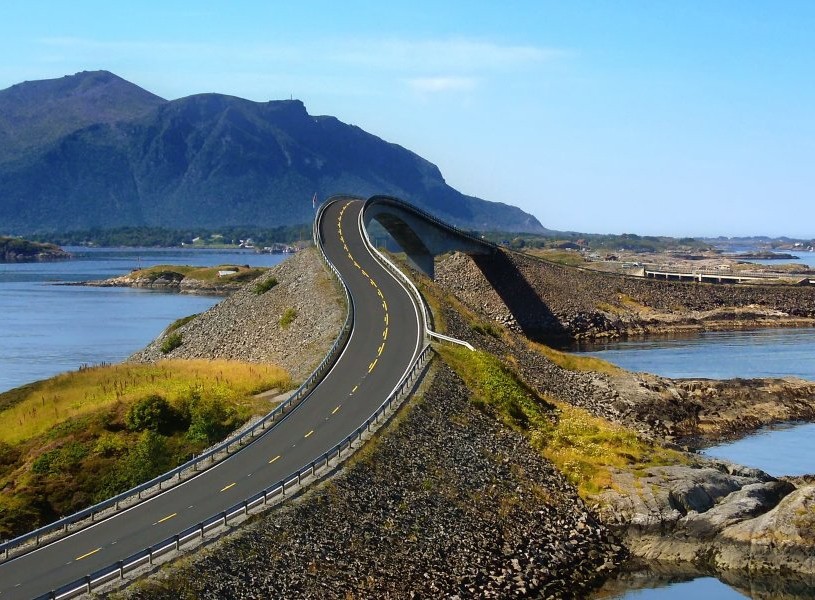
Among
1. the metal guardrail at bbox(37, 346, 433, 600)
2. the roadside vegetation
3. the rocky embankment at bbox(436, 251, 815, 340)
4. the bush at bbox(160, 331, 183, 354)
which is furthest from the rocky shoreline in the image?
the rocky embankment at bbox(436, 251, 815, 340)

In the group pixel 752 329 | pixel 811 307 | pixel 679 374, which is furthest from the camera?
pixel 811 307

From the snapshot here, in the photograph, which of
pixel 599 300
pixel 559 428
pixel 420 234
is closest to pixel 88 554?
pixel 559 428

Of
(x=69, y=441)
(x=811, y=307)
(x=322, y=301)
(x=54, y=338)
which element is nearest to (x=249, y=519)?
(x=69, y=441)

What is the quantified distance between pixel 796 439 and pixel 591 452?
77.3ft

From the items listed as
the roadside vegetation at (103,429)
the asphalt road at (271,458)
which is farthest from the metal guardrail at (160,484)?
the roadside vegetation at (103,429)

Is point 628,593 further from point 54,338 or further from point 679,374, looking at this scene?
point 54,338

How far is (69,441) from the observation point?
47.2 m

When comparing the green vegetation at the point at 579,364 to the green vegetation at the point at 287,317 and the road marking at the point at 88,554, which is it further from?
the road marking at the point at 88,554

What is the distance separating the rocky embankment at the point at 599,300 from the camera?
136250 mm

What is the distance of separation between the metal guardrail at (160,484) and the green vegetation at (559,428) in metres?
9.58

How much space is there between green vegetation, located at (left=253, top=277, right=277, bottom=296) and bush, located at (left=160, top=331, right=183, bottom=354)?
815cm

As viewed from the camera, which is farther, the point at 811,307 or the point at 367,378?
the point at 811,307

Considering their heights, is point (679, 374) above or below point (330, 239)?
below

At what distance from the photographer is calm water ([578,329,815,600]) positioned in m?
43.3
